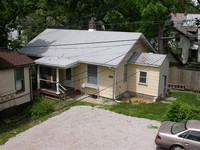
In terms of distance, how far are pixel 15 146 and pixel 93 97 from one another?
9.62 m

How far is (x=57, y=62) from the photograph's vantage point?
23484 mm

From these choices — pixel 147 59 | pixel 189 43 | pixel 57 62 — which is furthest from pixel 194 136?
pixel 189 43

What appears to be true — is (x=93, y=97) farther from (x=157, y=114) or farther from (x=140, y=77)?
(x=157, y=114)

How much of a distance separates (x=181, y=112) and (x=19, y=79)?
36.6 feet

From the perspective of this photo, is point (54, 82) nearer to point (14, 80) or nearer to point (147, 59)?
point (14, 80)

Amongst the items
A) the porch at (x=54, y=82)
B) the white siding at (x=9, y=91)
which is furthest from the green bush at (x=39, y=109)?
the porch at (x=54, y=82)

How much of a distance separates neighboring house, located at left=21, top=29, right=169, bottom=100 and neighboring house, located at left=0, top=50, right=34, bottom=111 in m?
2.66

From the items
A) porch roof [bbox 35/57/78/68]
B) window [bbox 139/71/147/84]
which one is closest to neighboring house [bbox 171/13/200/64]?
window [bbox 139/71/147/84]

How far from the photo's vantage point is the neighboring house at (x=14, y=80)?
19438 millimetres

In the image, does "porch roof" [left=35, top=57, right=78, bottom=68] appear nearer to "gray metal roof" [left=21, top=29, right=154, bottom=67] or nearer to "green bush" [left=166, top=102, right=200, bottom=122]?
"gray metal roof" [left=21, top=29, right=154, bottom=67]

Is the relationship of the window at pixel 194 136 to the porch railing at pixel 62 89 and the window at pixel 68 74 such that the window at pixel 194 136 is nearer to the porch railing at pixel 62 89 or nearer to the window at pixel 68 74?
the porch railing at pixel 62 89

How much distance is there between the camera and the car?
13398mm

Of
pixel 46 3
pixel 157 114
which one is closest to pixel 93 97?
pixel 157 114

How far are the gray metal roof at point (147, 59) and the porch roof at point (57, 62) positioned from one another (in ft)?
15.9
